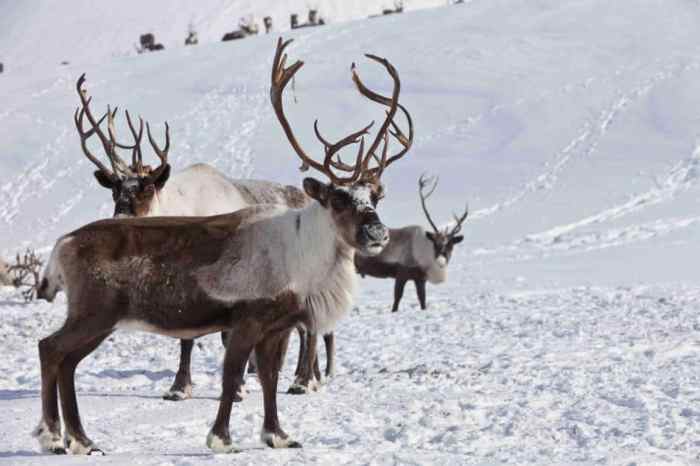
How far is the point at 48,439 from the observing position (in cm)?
546

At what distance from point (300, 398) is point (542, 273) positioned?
1369 cm

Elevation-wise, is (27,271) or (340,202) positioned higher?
(340,202)

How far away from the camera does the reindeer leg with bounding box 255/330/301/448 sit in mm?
5688

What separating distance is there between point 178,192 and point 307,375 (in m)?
1.66

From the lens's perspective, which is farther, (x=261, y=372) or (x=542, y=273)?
(x=542, y=273)

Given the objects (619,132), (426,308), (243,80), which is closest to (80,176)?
(243,80)

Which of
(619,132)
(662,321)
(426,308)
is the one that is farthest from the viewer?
(619,132)

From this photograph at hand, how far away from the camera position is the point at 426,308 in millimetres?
15797

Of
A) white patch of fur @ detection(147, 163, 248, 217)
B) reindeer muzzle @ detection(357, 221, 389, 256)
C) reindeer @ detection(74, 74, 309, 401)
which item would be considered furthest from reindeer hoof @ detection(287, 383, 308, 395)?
reindeer muzzle @ detection(357, 221, 389, 256)

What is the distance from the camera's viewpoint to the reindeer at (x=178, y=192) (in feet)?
26.1

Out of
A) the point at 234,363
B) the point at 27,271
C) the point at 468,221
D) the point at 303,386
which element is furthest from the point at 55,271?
the point at 468,221

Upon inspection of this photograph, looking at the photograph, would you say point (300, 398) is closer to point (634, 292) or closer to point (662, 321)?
point (662, 321)

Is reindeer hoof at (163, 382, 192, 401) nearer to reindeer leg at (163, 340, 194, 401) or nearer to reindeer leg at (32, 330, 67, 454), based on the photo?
reindeer leg at (163, 340, 194, 401)

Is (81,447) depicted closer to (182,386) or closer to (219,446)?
(219,446)
